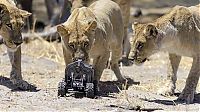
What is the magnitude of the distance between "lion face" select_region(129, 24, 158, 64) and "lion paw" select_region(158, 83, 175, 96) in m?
0.71

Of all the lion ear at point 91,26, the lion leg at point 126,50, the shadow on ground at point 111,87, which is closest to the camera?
the lion ear at point 91,26

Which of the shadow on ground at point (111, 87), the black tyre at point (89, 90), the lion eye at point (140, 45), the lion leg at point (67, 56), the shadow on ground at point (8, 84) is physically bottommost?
the shadow on ground at point (111, 87)

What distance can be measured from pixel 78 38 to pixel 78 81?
51 cm

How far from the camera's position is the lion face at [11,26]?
6238 mm

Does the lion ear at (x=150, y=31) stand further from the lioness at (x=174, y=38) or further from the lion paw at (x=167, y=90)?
the lion paw at (x=167, y=90)

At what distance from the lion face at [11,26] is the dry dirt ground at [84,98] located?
0.53 metres

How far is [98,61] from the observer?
645 cm

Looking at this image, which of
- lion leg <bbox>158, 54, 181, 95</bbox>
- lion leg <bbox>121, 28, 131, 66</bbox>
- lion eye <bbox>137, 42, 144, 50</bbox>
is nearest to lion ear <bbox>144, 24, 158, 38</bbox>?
lion eye <bbox>137, 42, 144, 50</bbox>

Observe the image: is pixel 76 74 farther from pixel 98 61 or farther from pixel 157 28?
pixel 157 28

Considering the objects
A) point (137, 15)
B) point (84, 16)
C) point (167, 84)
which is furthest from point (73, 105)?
point (137, 15)

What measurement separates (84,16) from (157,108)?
1158 mm

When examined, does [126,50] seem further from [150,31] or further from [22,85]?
[150,31]

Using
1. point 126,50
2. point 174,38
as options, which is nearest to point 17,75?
point 174,38

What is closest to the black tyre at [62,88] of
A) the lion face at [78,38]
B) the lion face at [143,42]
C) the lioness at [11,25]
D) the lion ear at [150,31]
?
the lion face at [78,38]
